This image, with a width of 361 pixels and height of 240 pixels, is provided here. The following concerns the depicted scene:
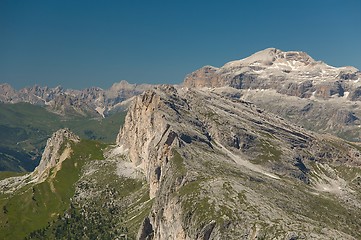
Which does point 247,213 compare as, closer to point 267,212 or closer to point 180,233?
point 267,212

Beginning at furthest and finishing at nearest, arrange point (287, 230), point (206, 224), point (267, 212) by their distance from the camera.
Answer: point (267, 212) < point (206, 224) < point (287, 230)

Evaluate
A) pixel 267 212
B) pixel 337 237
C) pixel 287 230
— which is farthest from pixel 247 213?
pixel 337 237

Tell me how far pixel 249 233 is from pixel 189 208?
34.3 metres

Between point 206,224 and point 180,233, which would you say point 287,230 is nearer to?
point 206,224

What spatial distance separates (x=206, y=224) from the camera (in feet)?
602

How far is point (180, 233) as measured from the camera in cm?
19938

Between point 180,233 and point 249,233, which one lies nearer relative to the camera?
point 249,233

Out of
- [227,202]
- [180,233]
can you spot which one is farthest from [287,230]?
[180,233]

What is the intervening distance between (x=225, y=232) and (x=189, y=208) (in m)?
26.9

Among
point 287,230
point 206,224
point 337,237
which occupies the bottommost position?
point 337,237

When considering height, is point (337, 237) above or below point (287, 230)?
below

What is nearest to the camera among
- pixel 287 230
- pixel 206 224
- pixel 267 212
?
pixel 287 230

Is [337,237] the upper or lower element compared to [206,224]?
lower

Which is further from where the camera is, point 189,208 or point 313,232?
point 189,208
